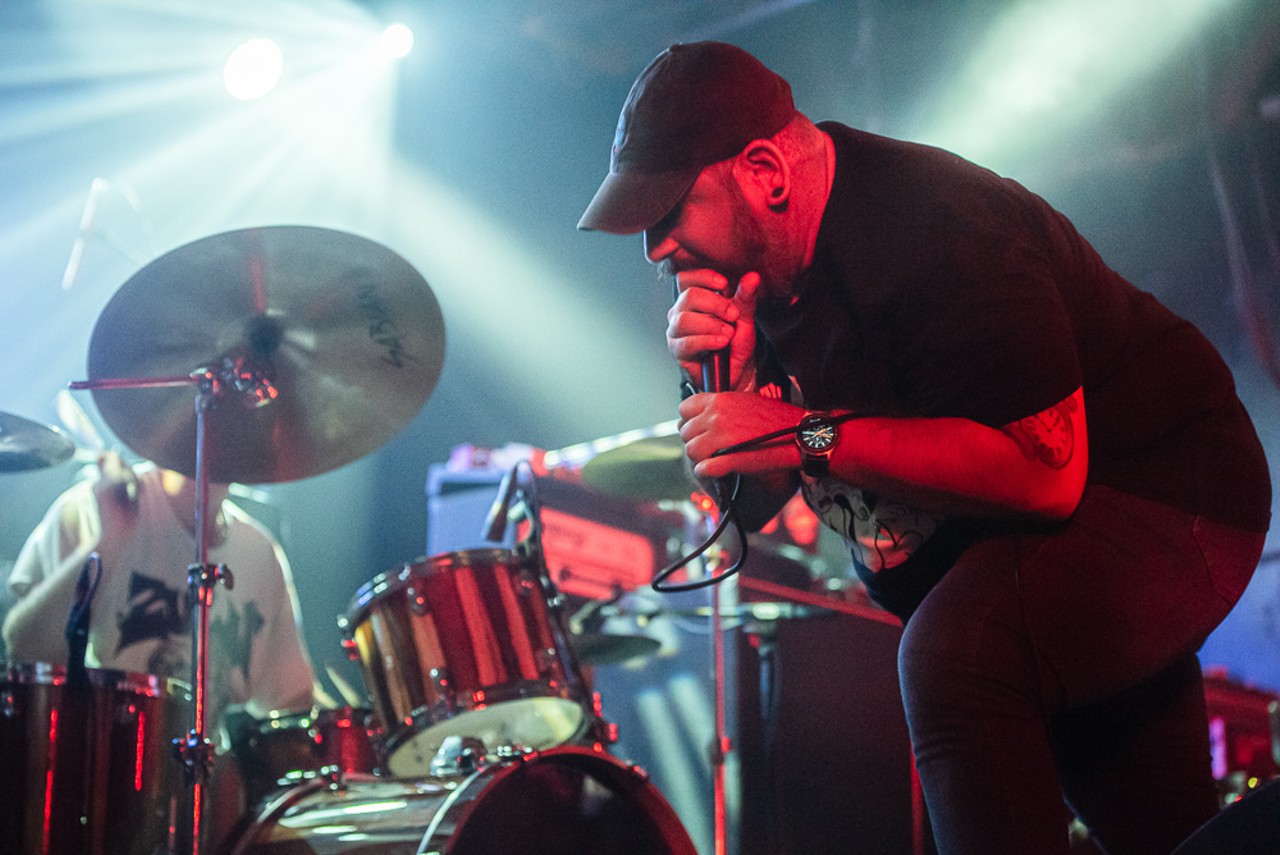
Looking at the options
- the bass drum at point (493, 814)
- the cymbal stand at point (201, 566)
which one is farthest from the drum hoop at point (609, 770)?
the cymbal stand at point (201, 566)

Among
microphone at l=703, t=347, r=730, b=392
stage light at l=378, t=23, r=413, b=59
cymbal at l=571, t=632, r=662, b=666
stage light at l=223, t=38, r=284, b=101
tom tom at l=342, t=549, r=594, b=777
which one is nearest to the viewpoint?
microphone at l=703, t=347, r=730, b=392

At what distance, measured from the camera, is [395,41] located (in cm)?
649

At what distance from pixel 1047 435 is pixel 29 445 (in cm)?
256

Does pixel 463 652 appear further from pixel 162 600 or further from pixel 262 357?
pixel 162 600

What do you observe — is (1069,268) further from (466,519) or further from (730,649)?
(466,519)

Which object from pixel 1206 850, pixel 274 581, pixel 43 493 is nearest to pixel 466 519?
pixel 274 581

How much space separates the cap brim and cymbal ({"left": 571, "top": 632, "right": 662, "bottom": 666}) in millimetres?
2004

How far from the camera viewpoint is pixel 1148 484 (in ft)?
5.43

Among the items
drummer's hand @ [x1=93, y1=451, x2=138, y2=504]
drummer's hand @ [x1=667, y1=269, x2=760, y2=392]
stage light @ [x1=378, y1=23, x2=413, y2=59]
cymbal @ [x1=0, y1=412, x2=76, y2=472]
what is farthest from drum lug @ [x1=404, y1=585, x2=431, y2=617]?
stage light @ [x1=378, y1=23, x2=413, y2=59]

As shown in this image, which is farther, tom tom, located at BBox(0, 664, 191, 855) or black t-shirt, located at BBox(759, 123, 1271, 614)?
tom tom, located at BBox(0, 664, 191, 855)

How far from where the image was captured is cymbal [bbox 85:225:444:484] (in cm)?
296

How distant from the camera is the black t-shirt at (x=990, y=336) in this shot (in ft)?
5.05

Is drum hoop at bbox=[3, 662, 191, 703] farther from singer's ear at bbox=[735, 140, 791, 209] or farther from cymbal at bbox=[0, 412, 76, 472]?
singer's ear at bbox=[735, 140, 791, 209]

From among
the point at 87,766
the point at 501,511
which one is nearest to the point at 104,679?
the point at 87,766
